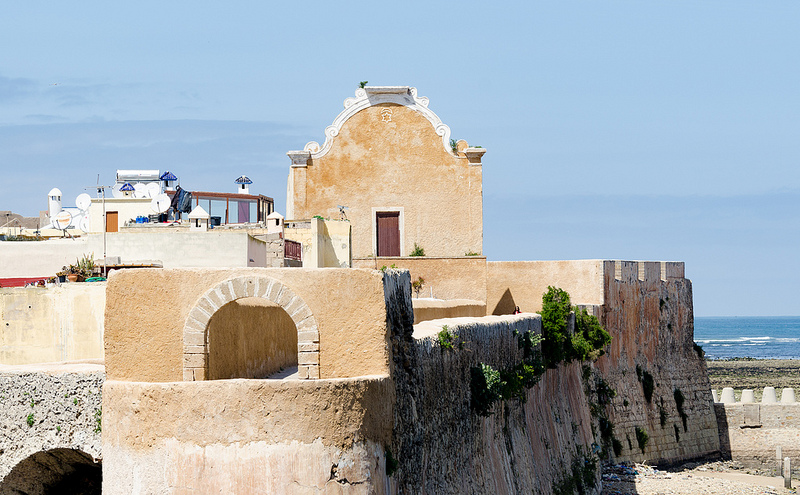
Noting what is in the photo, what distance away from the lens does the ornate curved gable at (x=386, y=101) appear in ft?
103

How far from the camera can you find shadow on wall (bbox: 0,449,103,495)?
16.0 metres

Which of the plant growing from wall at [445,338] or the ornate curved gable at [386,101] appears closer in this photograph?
the plant growing from wall at [445,338]

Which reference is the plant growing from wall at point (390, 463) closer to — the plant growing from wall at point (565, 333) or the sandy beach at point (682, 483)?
the plant growing from wall at point (565, 333)

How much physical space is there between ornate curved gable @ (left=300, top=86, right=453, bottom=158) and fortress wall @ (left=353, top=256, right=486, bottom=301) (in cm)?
305

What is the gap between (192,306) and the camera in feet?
41.9

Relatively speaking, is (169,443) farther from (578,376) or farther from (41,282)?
(578,376)

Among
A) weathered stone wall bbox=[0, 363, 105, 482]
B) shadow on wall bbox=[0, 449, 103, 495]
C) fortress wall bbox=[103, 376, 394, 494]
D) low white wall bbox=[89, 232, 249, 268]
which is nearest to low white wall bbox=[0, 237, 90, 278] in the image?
low white wall bbox=[89, 232, 249, 268]

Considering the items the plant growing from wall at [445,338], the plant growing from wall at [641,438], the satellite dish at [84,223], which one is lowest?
the plant growing from wall at [641,438]

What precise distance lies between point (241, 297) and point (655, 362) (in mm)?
24602

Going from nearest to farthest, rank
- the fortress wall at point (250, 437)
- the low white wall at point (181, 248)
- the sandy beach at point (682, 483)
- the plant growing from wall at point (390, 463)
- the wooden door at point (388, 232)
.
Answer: the fortress wall at point (250, 437), the plant growing from wall at point (390, 463), the low white wall at point (181, 248), the sandy beach at point (682, 483), the wooden door at point (388, 232)

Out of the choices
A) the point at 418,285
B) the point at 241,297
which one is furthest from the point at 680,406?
the point at 241,297

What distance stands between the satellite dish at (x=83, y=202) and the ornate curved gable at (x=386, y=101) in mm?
12094

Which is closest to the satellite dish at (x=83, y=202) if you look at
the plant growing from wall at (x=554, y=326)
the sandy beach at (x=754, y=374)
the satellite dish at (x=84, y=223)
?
the satellite dish at (x=84, y=223)

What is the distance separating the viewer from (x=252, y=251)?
2516 centimetres
